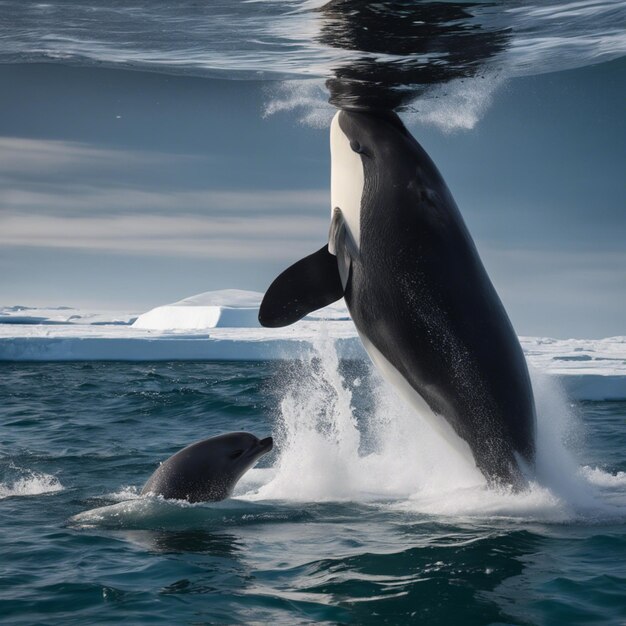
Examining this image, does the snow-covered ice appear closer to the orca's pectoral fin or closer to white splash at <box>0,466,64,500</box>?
white splash at <box>0,466,64,500</box>

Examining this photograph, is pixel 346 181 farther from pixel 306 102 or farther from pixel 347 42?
pixel 306 102

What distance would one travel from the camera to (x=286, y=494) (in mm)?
9391

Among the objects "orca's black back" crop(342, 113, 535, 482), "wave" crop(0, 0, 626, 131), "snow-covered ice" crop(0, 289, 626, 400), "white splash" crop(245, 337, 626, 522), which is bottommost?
"snow-covered ice" crop(0, 289, 626, 400)

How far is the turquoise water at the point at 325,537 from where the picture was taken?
5.64 meters

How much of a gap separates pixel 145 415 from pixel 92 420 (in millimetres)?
1512

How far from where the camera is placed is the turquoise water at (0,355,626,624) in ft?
18.5

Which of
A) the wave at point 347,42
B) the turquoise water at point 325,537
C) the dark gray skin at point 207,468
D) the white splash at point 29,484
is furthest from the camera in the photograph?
the wave at point 347,42

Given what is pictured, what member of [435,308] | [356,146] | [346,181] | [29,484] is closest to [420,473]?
[435,308]

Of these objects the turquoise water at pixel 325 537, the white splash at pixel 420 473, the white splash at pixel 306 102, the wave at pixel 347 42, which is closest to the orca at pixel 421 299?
the white splash at pixel 420 473

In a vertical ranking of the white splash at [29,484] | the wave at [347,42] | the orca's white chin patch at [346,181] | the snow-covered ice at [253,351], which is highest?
the wave at [347,42]

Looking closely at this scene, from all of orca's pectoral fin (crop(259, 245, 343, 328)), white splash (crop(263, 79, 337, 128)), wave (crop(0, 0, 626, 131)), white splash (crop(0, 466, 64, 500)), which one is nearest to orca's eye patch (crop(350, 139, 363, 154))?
orca's pectoral fin (crop(259, 245, 343, 328))

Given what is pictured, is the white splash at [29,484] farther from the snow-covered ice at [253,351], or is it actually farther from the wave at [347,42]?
the snow-covered ice at [253,351]

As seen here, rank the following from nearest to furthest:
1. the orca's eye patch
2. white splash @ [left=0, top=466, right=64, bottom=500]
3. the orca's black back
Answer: the orca's black back, the orca's eye patch, white splash @ [left=0, top=466, right=64, bottom=500]

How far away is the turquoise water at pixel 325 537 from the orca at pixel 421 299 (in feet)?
2.68
